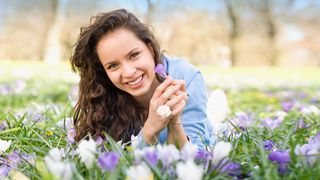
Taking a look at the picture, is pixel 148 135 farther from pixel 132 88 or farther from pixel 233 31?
pixel 233 31

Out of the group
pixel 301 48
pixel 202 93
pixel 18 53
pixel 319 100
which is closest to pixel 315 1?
pixel 301 48

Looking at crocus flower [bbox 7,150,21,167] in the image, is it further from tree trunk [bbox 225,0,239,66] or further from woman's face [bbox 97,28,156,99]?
tree trunk [bbox 225,0,239,66]

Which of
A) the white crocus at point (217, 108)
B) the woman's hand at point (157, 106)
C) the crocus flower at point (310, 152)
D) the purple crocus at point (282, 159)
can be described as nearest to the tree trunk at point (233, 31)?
the white crocus at point (217, 108)

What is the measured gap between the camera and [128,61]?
2334 millimetres

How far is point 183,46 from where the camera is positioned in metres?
27.7

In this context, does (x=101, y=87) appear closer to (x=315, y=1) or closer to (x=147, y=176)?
(x=147, y=176)

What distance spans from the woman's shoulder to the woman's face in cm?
25

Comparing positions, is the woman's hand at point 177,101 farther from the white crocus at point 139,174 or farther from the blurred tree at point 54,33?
the blurred tree at point 54,33

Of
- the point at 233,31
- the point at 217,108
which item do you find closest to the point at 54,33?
the point at 233,31

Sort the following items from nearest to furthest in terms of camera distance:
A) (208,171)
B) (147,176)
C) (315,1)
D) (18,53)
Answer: (147,176) → (208,171) → (315,1) → (18,53)

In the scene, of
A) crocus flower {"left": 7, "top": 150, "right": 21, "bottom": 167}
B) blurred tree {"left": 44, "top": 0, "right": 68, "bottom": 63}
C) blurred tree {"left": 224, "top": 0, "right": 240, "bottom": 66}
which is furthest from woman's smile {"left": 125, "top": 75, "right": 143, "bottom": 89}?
blurred tree {"left": 224, "top": 0, "right": 240, "bottom": 66}

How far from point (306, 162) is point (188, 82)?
3.50 feet

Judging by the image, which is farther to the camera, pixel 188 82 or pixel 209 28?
pixel 209 28

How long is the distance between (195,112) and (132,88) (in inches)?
13.5
